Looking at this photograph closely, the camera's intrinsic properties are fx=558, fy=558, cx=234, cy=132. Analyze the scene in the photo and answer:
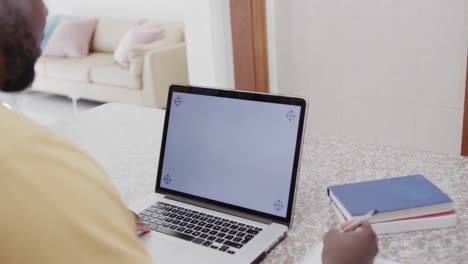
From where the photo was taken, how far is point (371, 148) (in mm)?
1430

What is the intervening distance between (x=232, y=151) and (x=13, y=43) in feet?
1.66

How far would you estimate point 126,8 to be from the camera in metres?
5.65

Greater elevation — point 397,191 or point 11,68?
point 11,68

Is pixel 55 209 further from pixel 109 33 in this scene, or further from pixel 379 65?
pixel 109 33

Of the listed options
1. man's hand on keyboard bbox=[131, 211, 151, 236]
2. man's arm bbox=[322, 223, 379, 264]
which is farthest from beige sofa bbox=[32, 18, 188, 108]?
man's arm bbox=[322, 223, 379, 264]

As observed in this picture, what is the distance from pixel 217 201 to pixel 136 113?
796 mm

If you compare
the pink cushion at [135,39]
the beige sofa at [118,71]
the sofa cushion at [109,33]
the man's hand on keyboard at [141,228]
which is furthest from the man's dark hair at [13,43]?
the sofa cushion at [109,33]

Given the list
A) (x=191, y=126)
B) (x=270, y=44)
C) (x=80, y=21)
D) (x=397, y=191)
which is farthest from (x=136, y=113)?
(x=80, y=21)

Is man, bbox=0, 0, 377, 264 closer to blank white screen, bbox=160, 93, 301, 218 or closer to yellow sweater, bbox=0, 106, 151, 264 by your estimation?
yellow sweater, bbox=0, 106, 151, 264

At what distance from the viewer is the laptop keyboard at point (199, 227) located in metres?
1.02

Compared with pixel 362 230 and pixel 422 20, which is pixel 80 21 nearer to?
pixel 422 20

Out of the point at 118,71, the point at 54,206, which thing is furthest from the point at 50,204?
the point at 118,71

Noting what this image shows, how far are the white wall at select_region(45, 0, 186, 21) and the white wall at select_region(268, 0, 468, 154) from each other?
2663mm

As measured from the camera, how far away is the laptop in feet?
3.37
